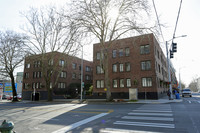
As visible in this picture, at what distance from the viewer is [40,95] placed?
38.5m

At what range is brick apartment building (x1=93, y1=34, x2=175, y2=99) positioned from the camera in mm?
26797

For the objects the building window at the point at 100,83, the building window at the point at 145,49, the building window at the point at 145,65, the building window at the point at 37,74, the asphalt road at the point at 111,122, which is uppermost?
the building window at the point at 145,49

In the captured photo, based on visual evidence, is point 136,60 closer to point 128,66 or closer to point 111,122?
point 128,66

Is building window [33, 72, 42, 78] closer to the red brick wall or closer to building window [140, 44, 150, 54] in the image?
the red brick wall

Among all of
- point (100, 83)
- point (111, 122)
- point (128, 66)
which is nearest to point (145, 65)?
point (128, 66)

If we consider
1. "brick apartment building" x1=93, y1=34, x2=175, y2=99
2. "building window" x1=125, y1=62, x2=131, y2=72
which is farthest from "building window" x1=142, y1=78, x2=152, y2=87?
"building window" x1=125, y1=62, x2=131, y2=72

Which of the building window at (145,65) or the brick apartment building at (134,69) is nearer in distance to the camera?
the brick apartment building at (134,69)

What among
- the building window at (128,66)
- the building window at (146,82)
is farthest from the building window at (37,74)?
the building window at (146,82)

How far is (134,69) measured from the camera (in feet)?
93.8

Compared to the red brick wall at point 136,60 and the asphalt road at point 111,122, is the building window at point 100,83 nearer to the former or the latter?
the red brick wall at point 136,60

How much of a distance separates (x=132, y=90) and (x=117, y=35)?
11.2 meters

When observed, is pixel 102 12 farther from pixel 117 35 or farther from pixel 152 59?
pixel 152 59

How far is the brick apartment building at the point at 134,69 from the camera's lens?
26.8 metres

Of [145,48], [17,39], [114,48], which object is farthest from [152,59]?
[17,39]
